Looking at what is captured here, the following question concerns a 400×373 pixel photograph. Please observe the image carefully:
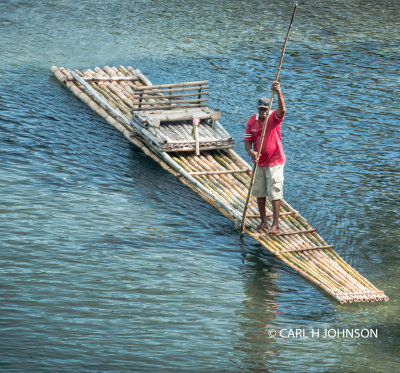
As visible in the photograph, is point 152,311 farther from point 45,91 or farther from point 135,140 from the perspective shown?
point 45,91

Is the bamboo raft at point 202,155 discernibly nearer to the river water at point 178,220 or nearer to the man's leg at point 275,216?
the man's leg at point 275,216

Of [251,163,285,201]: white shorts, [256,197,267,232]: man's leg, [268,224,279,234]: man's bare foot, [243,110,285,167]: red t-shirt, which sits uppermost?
[243,110,285,167]: red t-shirt

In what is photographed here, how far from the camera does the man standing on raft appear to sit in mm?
12391

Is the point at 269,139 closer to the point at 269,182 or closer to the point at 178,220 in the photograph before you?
the point at 269,182

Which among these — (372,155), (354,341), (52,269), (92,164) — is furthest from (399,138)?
(52,269)

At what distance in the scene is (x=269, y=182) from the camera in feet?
41.6

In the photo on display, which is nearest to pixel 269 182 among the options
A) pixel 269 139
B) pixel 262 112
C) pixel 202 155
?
pixel 269 139

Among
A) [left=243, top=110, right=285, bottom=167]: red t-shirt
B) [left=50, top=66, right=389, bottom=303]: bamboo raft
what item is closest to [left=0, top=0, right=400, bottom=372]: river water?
[left=50, top=66, right=389, bottom=303]: bamboo raft

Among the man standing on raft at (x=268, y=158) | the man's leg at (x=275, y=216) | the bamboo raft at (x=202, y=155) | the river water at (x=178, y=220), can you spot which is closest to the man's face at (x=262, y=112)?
the man standing on raft at (x=268, y=158)

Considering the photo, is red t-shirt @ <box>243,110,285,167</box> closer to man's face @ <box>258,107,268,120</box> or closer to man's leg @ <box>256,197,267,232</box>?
man's face @ <box>258,107,268,120</box>

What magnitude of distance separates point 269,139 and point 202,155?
3.97 metres

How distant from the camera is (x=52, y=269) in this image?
11312mm

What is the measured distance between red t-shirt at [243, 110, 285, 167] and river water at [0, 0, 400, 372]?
1.71 metres

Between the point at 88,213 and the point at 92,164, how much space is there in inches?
105
